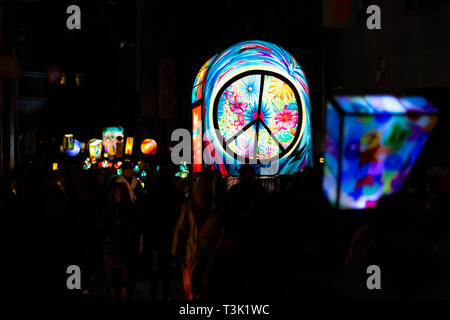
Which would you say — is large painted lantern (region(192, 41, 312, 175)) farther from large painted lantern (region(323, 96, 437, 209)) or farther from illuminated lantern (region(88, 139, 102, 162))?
illuminated lantern (region(88, 139, 102, 162))

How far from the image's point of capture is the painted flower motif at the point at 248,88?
1139 cm

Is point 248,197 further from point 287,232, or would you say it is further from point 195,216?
point 287,232

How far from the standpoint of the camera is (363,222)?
211 inches

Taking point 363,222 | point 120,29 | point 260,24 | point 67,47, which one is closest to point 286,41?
point 260,24

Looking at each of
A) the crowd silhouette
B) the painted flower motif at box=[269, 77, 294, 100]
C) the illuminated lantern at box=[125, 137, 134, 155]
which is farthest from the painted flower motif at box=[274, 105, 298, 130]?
the illuminated lantern at box=[125, 137, 134, 155]

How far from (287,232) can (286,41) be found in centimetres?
1523

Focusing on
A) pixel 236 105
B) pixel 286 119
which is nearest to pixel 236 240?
pixel 236 105

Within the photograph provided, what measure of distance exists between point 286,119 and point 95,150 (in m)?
23.7

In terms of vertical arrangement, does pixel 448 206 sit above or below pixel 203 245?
above

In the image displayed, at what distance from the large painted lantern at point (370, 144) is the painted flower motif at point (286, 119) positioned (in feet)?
21.0

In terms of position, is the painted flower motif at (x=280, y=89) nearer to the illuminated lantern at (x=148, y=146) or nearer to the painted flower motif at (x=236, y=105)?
the painted flower motif at (x=236, y=105)

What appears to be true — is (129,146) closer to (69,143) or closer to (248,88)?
(69,143)

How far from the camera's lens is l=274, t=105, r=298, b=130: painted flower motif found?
1148cm

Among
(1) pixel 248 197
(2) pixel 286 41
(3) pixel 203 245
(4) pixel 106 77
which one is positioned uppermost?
(4) pixel 106 77
